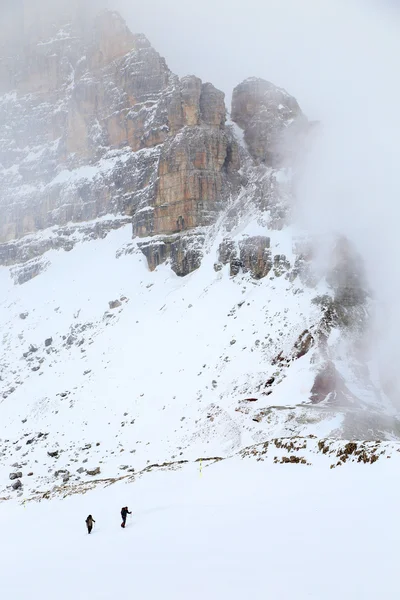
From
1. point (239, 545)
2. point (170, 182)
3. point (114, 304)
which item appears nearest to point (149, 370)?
point (114, 304)

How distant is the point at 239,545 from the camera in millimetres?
12180

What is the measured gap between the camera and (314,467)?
19031 millimetres

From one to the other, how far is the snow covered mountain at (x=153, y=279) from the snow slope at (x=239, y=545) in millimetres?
15726

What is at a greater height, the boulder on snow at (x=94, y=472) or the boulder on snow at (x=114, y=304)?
the boulder on snow at (x=114, y=304)

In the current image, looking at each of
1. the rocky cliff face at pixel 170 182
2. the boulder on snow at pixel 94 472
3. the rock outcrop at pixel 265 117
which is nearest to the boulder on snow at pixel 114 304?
the rocky cliff face at pixel 170 182

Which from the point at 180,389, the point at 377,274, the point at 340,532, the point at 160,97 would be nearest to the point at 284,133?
the point at 160,97

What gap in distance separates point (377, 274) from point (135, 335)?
27.4m

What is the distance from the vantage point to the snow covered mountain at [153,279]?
4297 centimetres

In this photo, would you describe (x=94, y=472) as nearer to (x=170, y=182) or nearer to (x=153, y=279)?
(x=153, y=279)

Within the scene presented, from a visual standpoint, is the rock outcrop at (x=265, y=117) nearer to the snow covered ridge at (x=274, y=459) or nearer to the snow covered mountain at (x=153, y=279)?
the snow covered mountain at (x=153, y=279)

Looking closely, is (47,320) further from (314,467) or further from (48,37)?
(48,37)

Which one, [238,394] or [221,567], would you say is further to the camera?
[238,394]

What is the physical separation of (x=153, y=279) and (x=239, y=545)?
62.0 m

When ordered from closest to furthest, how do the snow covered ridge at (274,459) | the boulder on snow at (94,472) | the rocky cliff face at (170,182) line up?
the snow covered ridge at (274,459) → the boulder on snow at (94,472) → the rocky cliff face at (170,182)
